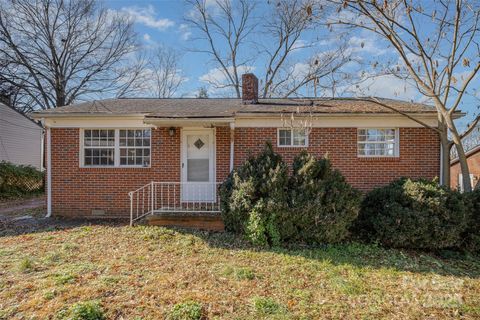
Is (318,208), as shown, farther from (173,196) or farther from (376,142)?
(173,196)

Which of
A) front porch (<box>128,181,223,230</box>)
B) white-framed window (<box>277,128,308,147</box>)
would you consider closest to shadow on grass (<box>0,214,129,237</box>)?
front porch (<box>128,181,223,230</box>)

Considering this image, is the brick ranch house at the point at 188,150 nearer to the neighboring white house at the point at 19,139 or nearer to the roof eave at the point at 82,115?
the roof eave at the point at 82,115

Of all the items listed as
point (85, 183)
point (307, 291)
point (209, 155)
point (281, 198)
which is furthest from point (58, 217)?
point (307, 291)

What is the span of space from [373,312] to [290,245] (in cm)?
281

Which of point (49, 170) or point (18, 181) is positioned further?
point (18, 181)

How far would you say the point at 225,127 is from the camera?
355 inches

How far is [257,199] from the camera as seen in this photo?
22.0 feet

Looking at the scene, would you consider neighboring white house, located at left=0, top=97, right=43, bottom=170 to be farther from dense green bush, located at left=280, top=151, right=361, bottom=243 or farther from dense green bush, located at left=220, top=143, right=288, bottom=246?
dense green bush, located at left=280, top=151, right=361, bottom=243

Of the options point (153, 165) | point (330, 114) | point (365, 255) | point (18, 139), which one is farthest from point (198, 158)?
point (18, 139)

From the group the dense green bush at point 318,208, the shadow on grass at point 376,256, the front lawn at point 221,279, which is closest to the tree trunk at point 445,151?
the shadow on grass at point 376,256

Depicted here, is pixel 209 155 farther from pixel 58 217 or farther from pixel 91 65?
pixel 91 65

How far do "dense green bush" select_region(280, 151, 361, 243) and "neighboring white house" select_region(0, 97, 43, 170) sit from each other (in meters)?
16.8

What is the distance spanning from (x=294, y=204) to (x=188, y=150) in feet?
13.2

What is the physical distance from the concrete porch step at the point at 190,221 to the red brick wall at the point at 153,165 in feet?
5.16
